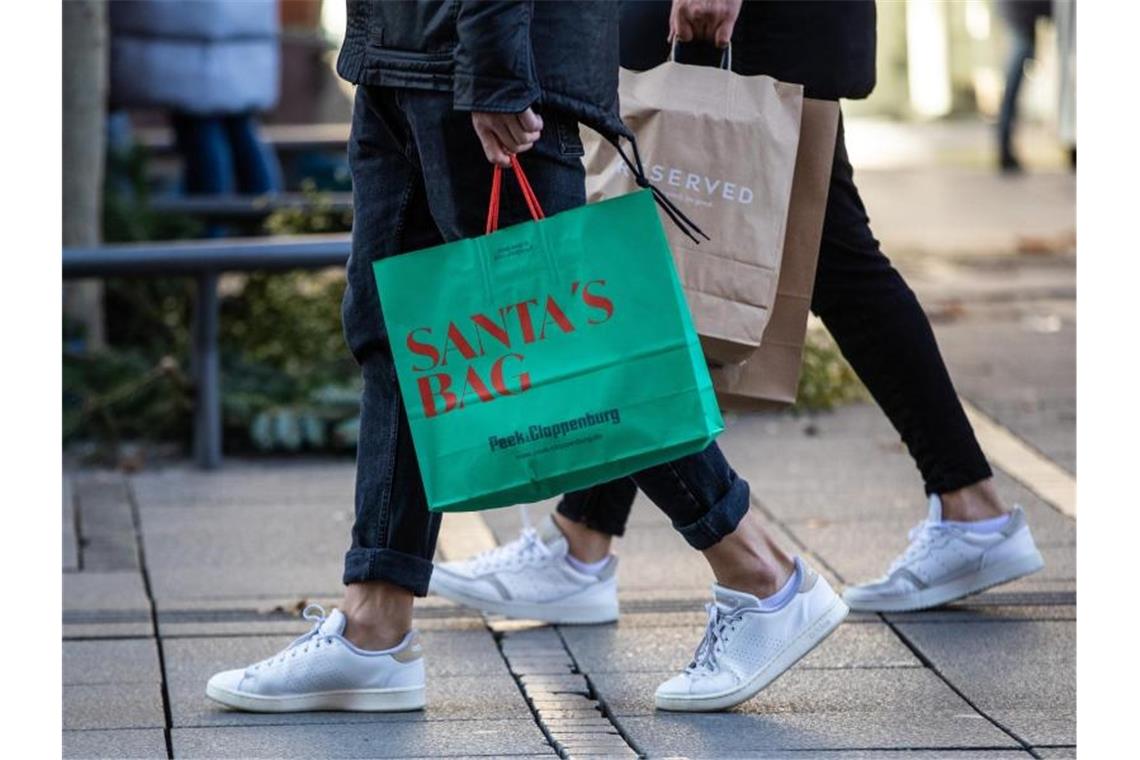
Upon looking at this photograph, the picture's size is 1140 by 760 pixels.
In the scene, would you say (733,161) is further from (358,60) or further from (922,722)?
(922,722)

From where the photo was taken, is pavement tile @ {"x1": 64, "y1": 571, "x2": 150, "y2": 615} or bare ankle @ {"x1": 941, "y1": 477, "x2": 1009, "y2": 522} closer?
bare ankle @ {"x1": 941, "y1": 477, "x2": 1009, "y2": 522}

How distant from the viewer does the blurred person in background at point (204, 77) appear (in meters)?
7.68

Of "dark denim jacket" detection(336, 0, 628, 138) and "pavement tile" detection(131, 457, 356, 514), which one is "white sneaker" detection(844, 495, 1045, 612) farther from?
"pavement tile" detection(131, 457, 356, 514)

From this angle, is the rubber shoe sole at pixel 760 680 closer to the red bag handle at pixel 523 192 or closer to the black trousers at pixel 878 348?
the black trousers at pixel 878 348

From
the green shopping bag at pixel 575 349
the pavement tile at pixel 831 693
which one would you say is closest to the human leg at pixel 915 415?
the pavement tile at pixel 831 693

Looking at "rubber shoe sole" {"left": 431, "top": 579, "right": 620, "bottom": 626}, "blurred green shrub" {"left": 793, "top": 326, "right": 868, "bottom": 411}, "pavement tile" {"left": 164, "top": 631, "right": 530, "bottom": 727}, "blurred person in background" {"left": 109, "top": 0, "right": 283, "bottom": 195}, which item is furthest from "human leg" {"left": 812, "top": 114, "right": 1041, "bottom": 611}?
"blurred person in background" {"left": 109, "top": 0, "right": 283, "bottom": 195}

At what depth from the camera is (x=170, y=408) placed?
5.73 metres

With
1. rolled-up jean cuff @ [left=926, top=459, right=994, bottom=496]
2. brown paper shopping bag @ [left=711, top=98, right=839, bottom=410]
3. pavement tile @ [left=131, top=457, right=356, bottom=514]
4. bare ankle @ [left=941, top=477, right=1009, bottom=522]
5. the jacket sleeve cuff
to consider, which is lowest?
pavement tile @ [left=131, top=457, right=356, bottom=514]

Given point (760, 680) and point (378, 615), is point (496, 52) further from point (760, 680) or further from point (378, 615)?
point (760, 680)

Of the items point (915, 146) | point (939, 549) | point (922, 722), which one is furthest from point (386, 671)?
point (915, 146)

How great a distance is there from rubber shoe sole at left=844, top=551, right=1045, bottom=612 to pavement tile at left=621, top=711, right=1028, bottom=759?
2.01 feet

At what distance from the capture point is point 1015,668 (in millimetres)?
3529

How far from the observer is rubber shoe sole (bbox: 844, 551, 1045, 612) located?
12.6 ft

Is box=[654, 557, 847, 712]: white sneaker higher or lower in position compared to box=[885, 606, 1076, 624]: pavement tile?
higher
